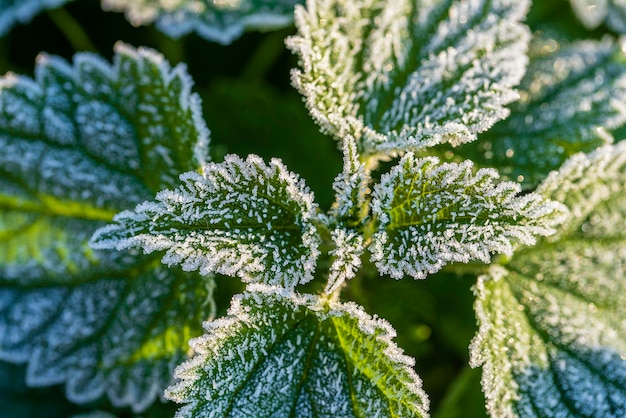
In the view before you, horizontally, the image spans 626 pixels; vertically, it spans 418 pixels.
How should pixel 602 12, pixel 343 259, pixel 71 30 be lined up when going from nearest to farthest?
pixel 343 259
pixel 602 12
pixel 71 30

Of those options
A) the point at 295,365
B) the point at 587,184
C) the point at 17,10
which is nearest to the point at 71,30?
the point at 17,10

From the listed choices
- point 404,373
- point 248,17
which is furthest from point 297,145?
point 404,373

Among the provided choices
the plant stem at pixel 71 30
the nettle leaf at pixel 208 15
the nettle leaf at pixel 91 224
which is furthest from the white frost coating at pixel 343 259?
the plant stem at pixel 71 30

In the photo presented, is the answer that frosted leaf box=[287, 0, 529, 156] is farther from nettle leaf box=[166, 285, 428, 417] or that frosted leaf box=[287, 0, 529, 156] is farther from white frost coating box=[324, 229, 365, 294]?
nettle leaf box=[166, 285, 428, 417]

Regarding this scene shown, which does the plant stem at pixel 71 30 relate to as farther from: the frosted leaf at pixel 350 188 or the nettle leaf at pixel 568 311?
the nettle leaf at pixel 568 311

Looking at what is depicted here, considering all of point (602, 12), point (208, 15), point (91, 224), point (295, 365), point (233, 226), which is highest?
point (602, 12)

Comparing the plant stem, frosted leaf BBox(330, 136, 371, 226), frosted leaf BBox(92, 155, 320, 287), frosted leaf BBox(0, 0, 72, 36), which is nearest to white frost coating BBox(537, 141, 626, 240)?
frosted leaf BBox(330, 136, 371, 226)

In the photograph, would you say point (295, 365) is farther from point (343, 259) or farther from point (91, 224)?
point (91, 224)

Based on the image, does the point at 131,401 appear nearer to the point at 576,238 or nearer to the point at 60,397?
the point at 60,397
